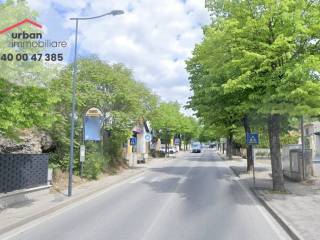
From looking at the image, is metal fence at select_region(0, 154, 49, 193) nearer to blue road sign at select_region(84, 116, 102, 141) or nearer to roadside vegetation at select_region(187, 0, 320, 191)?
blue road sign at select_region(84, 116, 102, 141)

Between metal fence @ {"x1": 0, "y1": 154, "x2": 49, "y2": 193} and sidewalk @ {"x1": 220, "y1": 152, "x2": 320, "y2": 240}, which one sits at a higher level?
metal fence @ {"x1": 0, "y1": 154, "x2": 49, "y2": 193}

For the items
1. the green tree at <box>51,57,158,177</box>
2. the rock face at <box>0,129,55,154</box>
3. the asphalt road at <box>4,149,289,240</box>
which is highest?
the green tree at <box>51,57,158,177</box>

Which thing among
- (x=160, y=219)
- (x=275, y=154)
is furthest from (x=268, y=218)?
(x=275, y=154)

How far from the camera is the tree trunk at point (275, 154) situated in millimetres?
18953

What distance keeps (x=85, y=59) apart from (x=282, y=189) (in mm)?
17394

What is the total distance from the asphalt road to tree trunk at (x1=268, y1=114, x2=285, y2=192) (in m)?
1.44

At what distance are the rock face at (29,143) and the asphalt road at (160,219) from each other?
4440mm

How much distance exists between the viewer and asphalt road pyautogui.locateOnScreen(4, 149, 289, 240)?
10391mm

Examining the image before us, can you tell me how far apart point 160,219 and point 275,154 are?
27.8 ft

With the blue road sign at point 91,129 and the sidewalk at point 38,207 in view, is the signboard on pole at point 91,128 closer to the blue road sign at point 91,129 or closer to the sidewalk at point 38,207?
the blue road sign at point 91,129

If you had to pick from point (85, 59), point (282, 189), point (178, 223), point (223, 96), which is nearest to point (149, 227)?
point (178, 223)

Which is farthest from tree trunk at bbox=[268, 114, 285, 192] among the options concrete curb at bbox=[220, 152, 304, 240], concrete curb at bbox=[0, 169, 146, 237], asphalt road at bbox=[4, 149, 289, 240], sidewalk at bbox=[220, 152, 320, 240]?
concrete curb at bbox=[0, 169, 146, 237]

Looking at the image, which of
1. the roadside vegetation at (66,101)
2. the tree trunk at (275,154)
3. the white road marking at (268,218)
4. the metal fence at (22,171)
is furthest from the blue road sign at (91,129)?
the tree trunk at (275,154)

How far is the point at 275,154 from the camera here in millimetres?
19172
